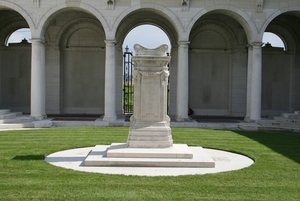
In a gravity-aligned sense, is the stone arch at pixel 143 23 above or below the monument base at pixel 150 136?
above

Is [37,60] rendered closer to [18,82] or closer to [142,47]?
[18,82]

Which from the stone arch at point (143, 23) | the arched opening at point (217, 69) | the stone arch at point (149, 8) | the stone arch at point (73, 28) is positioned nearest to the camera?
the stone arch at point (149, 8)

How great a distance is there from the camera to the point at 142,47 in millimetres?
10133

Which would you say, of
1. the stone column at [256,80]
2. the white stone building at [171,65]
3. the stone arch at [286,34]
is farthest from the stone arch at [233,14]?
the stone arch at [286,34]

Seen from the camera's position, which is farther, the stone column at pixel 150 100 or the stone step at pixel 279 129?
the stone step at pixel 279 129

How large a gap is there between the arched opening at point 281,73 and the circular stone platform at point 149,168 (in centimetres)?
1467

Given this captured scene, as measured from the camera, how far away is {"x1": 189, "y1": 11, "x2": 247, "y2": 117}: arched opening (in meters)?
24.1

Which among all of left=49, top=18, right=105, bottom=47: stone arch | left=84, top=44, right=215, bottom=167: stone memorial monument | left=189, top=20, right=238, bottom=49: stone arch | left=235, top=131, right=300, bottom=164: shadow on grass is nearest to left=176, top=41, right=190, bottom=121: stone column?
left=189, top=20, right=238, bottom=49: stone arch

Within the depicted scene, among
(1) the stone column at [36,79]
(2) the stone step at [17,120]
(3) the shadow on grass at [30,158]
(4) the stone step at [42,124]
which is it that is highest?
(1) the stone column at [36,79]

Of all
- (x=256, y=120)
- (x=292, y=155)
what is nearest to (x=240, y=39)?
(x=256, y=120)

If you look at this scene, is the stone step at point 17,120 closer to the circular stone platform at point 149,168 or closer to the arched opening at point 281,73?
the circular stone platform at point 149,168

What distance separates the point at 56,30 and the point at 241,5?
37.5ft

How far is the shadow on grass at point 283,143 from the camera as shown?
37.2 ft

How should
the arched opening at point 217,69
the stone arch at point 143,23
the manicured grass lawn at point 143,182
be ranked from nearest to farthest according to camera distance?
the manicured grass lawn at point 143,182
the stone arch at point 143,23
the arched opening at point 217,69
